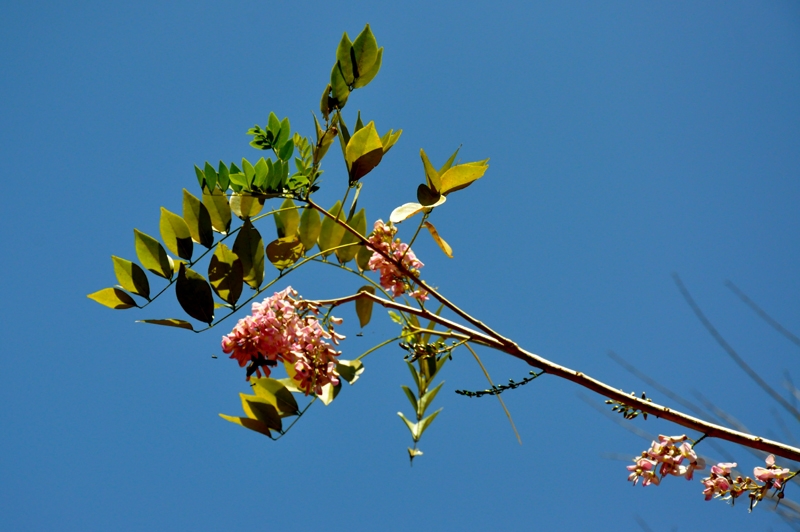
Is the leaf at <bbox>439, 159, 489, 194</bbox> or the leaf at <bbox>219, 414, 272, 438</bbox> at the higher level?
the leaf at <bbox>439, 159, 489, 194</bbox>

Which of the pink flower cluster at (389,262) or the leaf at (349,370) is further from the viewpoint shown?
the leaf at (349,370)

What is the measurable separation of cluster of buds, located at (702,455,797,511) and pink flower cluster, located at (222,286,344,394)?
772mm

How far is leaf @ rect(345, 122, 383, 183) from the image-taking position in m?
1.09

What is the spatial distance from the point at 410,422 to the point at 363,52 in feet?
3.34

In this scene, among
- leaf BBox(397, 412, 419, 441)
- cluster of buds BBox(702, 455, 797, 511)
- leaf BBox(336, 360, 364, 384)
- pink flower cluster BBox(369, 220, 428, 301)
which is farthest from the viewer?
leaf BBox(397, 412, 419, 441)

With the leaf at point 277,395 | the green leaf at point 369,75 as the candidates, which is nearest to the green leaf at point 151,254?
the leaf at point 277,395

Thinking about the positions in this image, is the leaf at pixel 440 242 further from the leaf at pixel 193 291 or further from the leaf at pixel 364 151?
the leaf at pixel 193 291

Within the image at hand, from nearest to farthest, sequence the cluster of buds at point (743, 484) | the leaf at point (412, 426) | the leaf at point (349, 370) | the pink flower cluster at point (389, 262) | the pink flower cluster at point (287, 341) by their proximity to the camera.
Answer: the cluster of buds at point (743, 484) → the pink flower cluster at point (287, 341) → the pink flower cluster at point (389, 262) → the leaf at point (349, 370) → the leaf at point (412, 426)

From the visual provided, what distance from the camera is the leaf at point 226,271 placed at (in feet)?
3.99

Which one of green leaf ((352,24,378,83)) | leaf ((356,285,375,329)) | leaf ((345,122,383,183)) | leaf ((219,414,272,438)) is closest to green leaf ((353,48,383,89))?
green leaf ((352,24,378,83))

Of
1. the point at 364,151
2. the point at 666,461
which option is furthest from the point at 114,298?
the point at 666,461

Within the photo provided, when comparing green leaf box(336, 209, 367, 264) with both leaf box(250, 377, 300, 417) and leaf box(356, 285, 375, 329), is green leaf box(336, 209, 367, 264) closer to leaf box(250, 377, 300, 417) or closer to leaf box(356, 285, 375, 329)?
leaf box(356, 285, 375, 329)

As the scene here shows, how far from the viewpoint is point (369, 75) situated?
1248 mm

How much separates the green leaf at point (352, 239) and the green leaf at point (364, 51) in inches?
14.7
